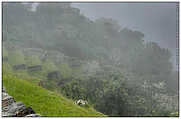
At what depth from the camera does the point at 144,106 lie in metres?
12.7

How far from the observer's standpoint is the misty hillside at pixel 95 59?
481 inches

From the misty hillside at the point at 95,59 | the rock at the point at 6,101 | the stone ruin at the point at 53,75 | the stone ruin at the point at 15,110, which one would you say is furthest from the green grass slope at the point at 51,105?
the stone ruin at the point at 53,75

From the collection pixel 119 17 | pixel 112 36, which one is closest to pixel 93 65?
pixel 112 36

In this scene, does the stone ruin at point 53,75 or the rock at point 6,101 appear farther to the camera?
the stone ruin at point 53,75

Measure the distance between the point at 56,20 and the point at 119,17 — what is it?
21.7ft

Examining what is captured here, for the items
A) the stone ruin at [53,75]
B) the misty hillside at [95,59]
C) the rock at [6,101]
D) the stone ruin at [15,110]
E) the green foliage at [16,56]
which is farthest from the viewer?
the green foliage at [16,56]

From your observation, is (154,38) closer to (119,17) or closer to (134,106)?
(119,17)

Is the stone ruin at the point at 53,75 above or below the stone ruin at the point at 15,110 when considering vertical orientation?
below

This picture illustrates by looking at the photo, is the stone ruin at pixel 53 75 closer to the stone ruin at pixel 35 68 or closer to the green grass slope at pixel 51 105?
the stone ruin at pixel 35 68

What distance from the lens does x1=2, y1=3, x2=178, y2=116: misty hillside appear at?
12227 millimetres

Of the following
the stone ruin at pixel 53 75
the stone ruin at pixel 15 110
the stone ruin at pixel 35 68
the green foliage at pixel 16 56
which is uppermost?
the green foliage at pixel 16 56

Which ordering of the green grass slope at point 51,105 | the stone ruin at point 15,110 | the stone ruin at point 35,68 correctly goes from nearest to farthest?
1. the stone ruin at point 15,110
2. the green grass slope at point 51,105
3. the stone ruin at point 35,68

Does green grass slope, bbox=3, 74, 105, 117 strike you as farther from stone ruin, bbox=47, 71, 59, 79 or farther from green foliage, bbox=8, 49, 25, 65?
green foliage, bbox=8, 49, 25, 65

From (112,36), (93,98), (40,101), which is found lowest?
(93,98)
